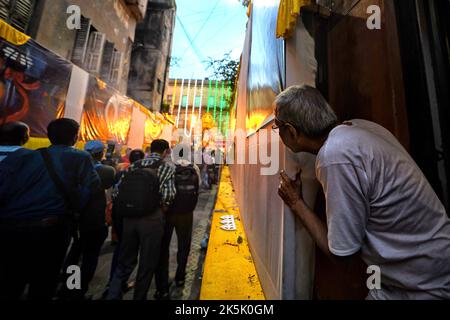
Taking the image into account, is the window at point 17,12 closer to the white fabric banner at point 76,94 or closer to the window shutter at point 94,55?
the white fabric banner at point 76,94

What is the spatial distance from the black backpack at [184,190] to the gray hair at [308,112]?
2261 millimetres

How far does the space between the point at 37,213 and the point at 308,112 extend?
2.58 meters

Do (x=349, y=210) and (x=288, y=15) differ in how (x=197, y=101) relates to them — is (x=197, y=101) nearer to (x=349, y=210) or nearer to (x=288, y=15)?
(x=288, y=15)

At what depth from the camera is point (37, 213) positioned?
73.2 inches

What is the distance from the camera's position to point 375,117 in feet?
4.45

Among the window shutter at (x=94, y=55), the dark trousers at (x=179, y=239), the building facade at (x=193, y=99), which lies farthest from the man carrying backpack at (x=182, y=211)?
the building facade at (x=193, y=99)

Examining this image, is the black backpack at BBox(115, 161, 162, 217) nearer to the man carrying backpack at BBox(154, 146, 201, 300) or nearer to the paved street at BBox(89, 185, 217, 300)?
the man carrying backpack at BBox(154, 146, 201, 300)

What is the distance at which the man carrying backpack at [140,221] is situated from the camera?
233 centimetres

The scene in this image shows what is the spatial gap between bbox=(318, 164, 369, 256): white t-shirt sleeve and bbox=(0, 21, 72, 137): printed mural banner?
5121 millimetres

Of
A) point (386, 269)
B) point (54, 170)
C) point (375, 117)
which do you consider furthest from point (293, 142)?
point (54, 170)

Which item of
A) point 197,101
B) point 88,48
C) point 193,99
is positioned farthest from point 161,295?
point 193,99

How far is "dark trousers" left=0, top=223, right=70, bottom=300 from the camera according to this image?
180 cm
